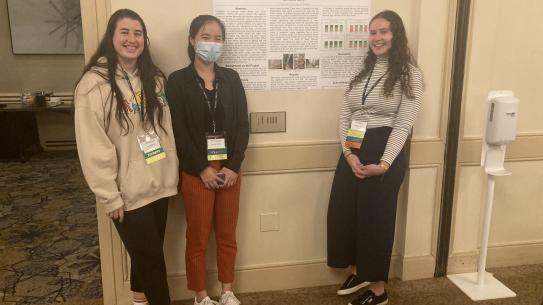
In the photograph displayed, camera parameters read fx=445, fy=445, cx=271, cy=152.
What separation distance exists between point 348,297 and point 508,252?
3.83 ft

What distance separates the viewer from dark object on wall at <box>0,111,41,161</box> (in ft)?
18.2

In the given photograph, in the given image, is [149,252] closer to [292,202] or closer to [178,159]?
[178,159]

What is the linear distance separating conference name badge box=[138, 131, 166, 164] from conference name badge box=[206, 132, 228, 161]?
23 cm

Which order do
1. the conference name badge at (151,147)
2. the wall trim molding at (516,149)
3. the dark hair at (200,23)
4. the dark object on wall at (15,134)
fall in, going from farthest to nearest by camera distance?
the dark object on wall at (15,134)
the wall trim molding at (516,149)
the dark hair at (200,23)
the conference name badge at (151,147)

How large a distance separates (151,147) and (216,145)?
313 mm

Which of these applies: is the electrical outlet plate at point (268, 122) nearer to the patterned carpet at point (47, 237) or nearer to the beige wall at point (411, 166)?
the beige wall at point (411, 166)

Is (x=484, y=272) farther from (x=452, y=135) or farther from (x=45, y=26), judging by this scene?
(x=45, y=26)

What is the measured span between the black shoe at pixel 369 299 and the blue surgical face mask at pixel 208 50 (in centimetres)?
151

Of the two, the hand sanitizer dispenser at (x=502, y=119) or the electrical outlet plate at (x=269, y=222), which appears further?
the electrical outlet plate at (x=269, y=222)

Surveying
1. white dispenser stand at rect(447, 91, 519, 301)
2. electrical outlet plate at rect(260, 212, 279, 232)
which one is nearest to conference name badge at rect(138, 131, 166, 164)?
electrical outlet plate at rect(260, 212, 279, 232)

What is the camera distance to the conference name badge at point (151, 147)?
1.97 meters

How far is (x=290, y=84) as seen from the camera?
244cm

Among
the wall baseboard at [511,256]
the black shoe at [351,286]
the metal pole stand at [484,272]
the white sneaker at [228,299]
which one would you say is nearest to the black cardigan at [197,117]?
the white sneaker at [228,299]

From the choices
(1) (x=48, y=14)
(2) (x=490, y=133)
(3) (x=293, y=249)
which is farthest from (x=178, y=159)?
(1) (x=48, y=14)
